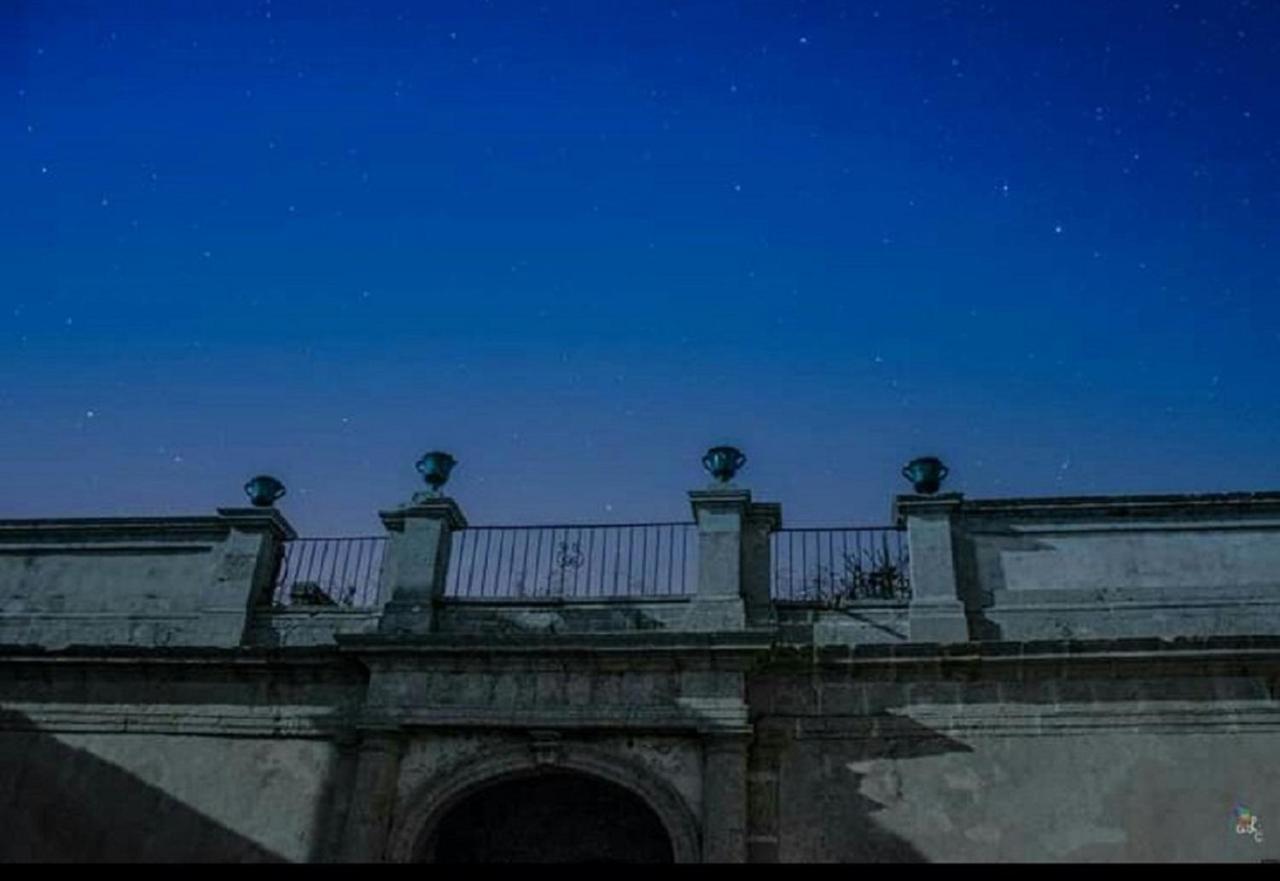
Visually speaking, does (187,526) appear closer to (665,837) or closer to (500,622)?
(500,622)

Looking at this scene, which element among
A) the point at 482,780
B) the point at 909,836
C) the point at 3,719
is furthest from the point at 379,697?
the point at 909,836

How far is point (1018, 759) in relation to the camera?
11.7m

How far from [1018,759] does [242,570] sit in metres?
9.21

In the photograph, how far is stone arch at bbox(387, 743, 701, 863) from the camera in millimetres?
11779

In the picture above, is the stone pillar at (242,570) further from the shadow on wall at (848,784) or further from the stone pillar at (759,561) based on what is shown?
the shadow on wall at (848,784)

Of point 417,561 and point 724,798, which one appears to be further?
point 417,561

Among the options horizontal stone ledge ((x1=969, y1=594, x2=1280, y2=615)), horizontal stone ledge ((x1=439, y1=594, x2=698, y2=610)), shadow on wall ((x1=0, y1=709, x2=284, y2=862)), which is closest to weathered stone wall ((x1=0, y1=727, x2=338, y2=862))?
shadow on wall ((x1=0, y1=709, x2=284, y2=862))

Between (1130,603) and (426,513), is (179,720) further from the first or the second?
(1130,603)

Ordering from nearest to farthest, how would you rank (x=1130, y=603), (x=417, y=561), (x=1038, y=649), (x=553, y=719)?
(x=1038, y=649), (x=553, y=719), (x=1130, y=603), (x=417, y=561)

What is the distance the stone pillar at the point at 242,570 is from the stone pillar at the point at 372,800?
2.53 meters

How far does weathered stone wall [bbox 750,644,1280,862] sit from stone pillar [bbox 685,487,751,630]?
3.26 ft

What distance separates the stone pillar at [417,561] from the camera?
523 inches

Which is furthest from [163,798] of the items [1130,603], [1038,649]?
[1130,603]

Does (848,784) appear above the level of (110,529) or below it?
below
